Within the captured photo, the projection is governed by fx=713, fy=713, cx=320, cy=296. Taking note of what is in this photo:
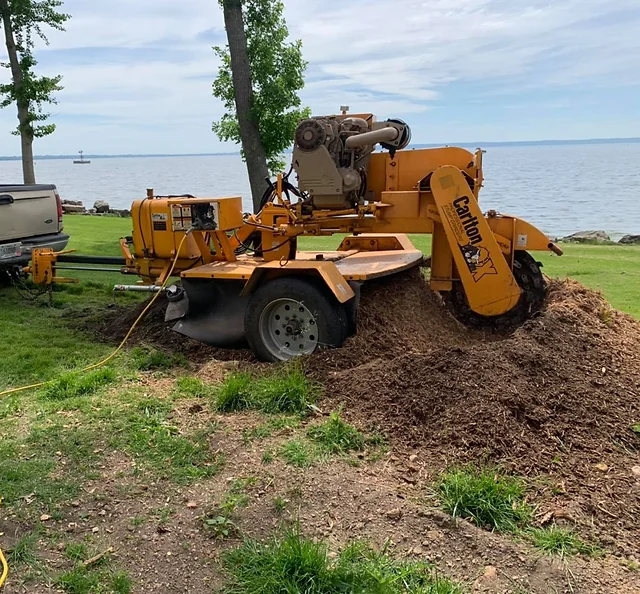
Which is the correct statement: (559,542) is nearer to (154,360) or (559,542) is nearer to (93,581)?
(93,581)

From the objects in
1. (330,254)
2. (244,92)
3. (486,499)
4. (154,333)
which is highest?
(244,92)

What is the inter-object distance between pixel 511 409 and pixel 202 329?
10.9 feet

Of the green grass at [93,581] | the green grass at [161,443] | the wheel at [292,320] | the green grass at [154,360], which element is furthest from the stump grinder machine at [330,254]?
the green grass at [93,581]

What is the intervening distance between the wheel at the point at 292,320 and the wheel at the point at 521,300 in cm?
174

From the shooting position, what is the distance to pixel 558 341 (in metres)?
5.65

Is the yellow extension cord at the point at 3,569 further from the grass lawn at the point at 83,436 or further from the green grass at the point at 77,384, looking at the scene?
the green grass at the point at 77,384

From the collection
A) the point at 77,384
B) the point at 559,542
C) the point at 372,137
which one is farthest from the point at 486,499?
the point at 372,137

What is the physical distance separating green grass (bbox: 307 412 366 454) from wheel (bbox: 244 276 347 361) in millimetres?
1429

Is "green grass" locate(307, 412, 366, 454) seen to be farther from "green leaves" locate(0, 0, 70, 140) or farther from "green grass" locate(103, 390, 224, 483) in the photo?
"green leaves" locate(0, 0, 70, 140)

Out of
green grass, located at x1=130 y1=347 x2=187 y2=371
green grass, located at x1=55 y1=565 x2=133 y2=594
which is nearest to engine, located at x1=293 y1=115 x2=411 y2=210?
green grass, located at x1=130 y1=347 x2=187 y2=371

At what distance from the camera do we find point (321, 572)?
3.21 m

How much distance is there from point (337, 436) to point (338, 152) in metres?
3.50

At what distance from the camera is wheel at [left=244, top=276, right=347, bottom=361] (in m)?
6.11

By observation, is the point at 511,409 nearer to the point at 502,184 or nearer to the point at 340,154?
the point at 340,154
